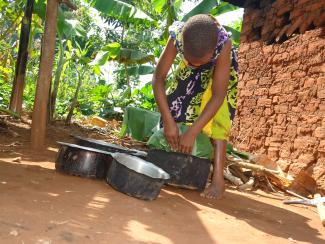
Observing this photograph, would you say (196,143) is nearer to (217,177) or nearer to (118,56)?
(217,177)

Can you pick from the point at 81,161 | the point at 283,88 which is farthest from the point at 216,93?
the point at 283,88

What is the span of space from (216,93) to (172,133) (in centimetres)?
42

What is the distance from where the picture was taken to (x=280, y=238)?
200cm

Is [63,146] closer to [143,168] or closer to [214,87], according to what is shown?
[143,168]

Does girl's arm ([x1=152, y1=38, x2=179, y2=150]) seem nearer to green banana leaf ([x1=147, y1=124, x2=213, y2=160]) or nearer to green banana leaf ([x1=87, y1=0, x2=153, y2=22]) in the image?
green banana leaf ([x1=147, y1=124, x2=213, y2=160])

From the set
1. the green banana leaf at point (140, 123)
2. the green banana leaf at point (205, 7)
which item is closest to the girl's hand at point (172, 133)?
the green banana leaf at point (140, 123)

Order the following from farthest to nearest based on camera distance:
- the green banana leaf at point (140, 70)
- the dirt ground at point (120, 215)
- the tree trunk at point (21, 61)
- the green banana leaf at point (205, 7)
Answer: the green banana leaf at point (140, 70)
the green banana leaf at point (205, 7)
the tree trunk at point (21, 61)
the dirt ground at point (120, 215)

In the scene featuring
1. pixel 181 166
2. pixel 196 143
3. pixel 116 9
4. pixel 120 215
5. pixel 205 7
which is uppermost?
pixel 205 7

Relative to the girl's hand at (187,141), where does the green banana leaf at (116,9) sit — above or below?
above

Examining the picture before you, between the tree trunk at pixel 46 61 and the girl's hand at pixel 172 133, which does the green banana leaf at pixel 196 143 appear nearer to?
the girl's hand at pixel 172 133

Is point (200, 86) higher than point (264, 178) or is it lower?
higher

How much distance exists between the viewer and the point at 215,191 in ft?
9.09

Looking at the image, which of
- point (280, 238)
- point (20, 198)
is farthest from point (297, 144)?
point (20, 198)

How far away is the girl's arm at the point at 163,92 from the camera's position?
8.73 ft
